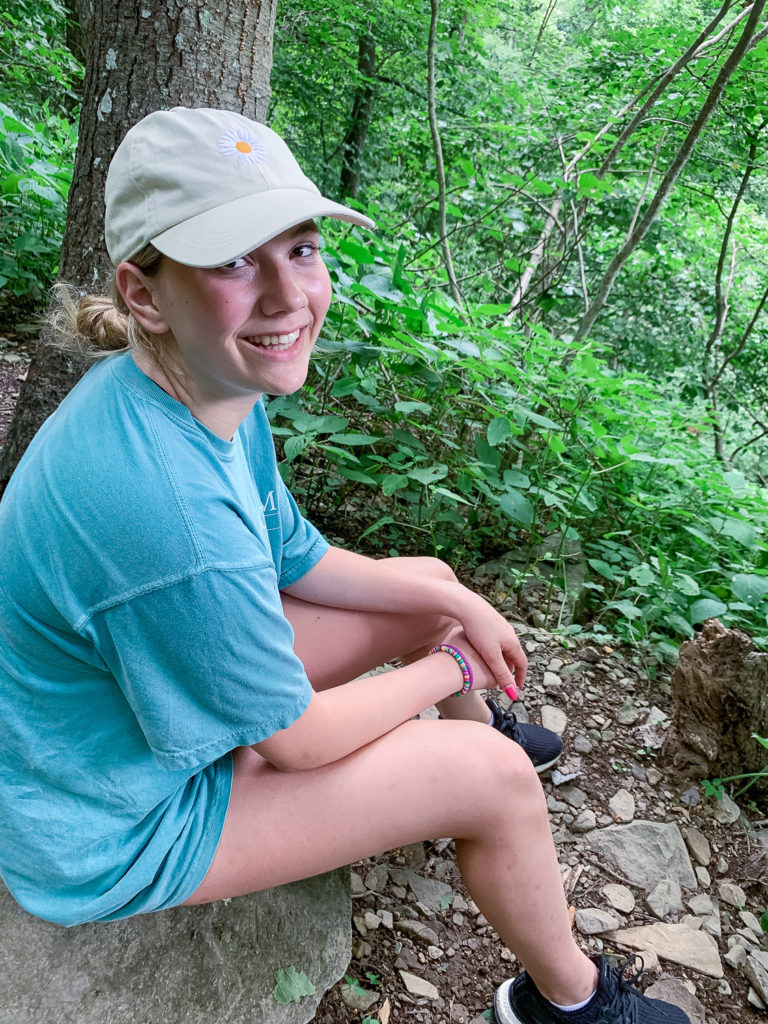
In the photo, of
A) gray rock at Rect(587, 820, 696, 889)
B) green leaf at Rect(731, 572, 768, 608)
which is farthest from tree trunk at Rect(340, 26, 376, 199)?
gray rock at Rect(587, 820, 696, 889)

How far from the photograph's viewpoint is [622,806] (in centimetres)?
210

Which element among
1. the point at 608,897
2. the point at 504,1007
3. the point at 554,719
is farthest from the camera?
the point at 554,719

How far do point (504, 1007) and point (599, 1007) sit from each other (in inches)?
7.4

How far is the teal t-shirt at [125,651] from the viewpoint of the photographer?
0.92m

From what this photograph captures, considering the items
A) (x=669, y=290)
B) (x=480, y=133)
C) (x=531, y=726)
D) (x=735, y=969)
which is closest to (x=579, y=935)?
(x=735, y=969)

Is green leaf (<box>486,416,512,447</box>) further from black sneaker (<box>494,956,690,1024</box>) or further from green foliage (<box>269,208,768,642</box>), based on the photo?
black sneaker (<box>494,956,690,1024</box>)

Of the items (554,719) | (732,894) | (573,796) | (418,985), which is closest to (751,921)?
(732,894)

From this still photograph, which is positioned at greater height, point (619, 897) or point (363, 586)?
point (363, 586)

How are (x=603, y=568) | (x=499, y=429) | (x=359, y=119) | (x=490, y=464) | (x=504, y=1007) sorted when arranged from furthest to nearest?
(x=359, y=119)
(x=603, y=568)
(x=490, y=464)
(x=499, y=429)
(x=504, y=1007)

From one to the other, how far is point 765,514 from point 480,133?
4.69 m

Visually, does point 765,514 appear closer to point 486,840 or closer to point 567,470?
point 567,470

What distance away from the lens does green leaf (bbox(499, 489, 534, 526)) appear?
2.69m

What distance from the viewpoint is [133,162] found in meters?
1.02

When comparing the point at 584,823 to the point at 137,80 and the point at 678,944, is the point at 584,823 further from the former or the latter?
the point at 137,80
